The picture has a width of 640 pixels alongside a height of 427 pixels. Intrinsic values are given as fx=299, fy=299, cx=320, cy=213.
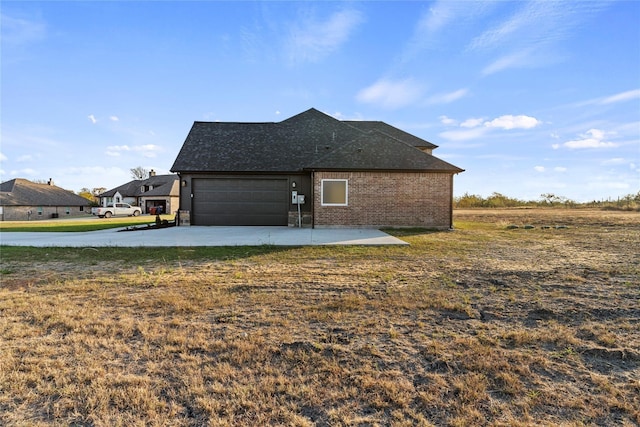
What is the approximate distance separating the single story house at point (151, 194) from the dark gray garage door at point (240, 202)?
23504 millimetres

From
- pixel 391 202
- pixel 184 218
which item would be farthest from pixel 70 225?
pixel 391 202

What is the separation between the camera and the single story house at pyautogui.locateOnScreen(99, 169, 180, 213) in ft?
125

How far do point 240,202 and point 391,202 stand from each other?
7.99m

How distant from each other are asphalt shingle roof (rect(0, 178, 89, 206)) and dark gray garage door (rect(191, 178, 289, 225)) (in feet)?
127

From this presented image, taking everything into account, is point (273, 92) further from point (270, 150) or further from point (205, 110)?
point (205, 110)

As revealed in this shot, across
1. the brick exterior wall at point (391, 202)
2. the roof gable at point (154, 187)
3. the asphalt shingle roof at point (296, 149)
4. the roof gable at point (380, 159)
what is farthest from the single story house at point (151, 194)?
the brick exterior wall at point (391, 202)

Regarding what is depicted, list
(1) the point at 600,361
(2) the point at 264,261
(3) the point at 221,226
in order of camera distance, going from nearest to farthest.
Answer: (1) the point at 600,361, (2) the point at 264,261, (3) the point at 221,226

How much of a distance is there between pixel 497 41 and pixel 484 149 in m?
18.2

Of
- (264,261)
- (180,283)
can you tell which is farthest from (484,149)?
(180,283)

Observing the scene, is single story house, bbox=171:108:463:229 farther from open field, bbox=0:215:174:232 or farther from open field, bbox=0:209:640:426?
open field, bbox=0:209:640:426

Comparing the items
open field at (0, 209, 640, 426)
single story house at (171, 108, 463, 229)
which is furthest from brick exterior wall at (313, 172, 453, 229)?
open field at (0, 209, 640, 426)

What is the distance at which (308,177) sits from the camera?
16328 millimetres

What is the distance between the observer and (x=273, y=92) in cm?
1692

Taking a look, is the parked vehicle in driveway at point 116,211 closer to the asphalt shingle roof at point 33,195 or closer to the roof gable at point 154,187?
the roof gable at point 154,187
